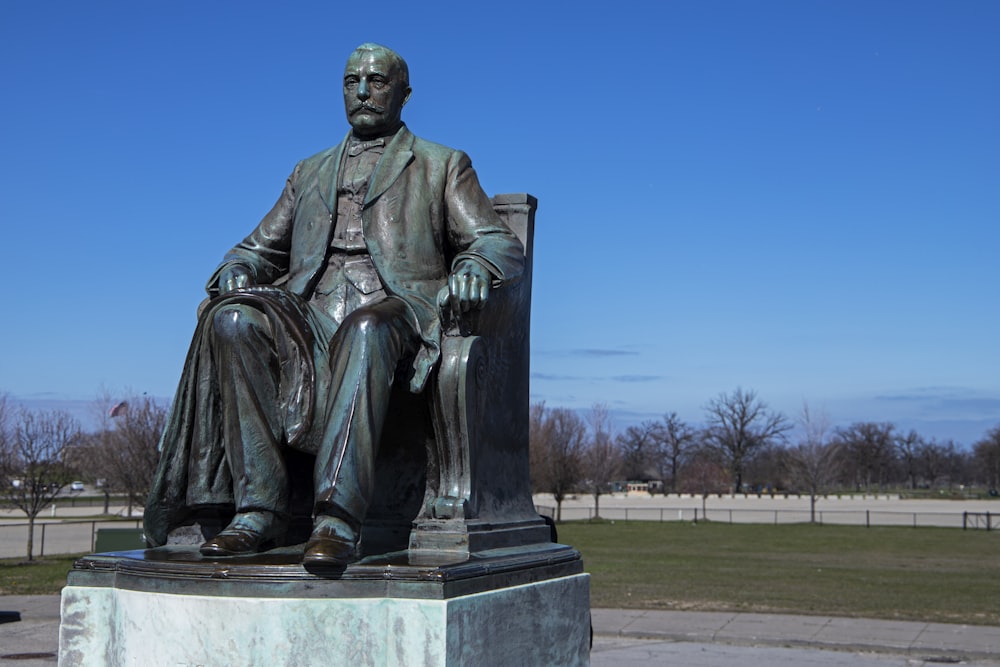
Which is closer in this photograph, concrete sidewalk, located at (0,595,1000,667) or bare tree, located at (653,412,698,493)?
concrete sidewalk, located at (0,595,1000,667)

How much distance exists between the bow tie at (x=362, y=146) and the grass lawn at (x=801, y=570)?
8897 millimetres

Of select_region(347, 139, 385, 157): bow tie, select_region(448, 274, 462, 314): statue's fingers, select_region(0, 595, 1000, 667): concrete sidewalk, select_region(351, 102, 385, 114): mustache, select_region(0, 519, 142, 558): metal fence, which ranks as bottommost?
select_region(0, 519, 142, 558): metal fence

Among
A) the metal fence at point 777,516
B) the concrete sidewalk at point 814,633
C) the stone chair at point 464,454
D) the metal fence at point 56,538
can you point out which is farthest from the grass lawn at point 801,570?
the metal fence at point 56,538

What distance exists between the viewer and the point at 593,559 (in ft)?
70.7

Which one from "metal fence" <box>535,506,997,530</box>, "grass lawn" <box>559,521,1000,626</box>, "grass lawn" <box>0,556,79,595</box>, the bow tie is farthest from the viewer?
"metal fence" <box>535,506,997,530</box>

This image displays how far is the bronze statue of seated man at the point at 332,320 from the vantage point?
14.9 feet

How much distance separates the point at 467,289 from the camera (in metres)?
4.85

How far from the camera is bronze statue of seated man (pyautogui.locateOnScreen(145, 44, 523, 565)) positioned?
14.9ft

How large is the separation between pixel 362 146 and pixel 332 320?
1087 mm

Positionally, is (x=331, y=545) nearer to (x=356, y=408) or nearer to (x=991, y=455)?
(x=356, y=408)

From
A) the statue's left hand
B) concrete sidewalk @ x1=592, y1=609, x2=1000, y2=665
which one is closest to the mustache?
the statue's left hand

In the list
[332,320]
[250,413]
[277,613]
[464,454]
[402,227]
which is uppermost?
[402,227]

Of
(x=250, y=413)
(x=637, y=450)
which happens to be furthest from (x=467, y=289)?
(x=637, y=450)

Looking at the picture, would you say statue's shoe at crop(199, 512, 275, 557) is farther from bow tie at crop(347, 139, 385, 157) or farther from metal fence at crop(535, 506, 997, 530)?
metal fence at crop(535, 506, 997, 530)
